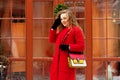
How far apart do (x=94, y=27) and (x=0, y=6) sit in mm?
1837

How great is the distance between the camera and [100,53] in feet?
26.6

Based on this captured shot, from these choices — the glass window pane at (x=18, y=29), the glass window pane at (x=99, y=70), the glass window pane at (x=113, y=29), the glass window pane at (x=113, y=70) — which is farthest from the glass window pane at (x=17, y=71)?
the glass window pane at (x=113, y=29)

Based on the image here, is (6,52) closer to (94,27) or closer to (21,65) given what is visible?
(21,65)

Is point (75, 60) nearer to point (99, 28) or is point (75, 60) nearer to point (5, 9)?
point (99, 28)

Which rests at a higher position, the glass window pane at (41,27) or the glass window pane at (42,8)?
the glass window pane at (42,8)

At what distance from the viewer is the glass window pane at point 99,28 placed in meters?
8.12

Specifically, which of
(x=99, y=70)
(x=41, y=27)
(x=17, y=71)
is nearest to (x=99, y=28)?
(x=99, y=70)

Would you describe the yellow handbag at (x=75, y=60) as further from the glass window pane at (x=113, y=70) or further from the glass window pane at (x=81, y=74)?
the glass window pane at (x=113, y=70)

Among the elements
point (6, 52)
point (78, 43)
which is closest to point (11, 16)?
point (6, 52)

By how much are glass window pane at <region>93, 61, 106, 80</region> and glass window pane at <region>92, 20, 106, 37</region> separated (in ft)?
1.74

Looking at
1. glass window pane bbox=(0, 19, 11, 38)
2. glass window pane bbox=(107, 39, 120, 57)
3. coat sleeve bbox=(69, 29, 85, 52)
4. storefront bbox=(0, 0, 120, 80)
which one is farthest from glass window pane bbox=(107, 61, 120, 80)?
coat sleeve bbox=(69, 29, 85, 52)

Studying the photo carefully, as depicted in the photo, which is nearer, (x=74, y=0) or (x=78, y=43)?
(x=78, y=43)

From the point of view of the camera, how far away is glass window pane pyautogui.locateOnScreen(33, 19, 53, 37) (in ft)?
26.6

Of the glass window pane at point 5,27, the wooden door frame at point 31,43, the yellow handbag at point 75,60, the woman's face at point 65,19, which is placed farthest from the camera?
the glass window pane at point 5,27
